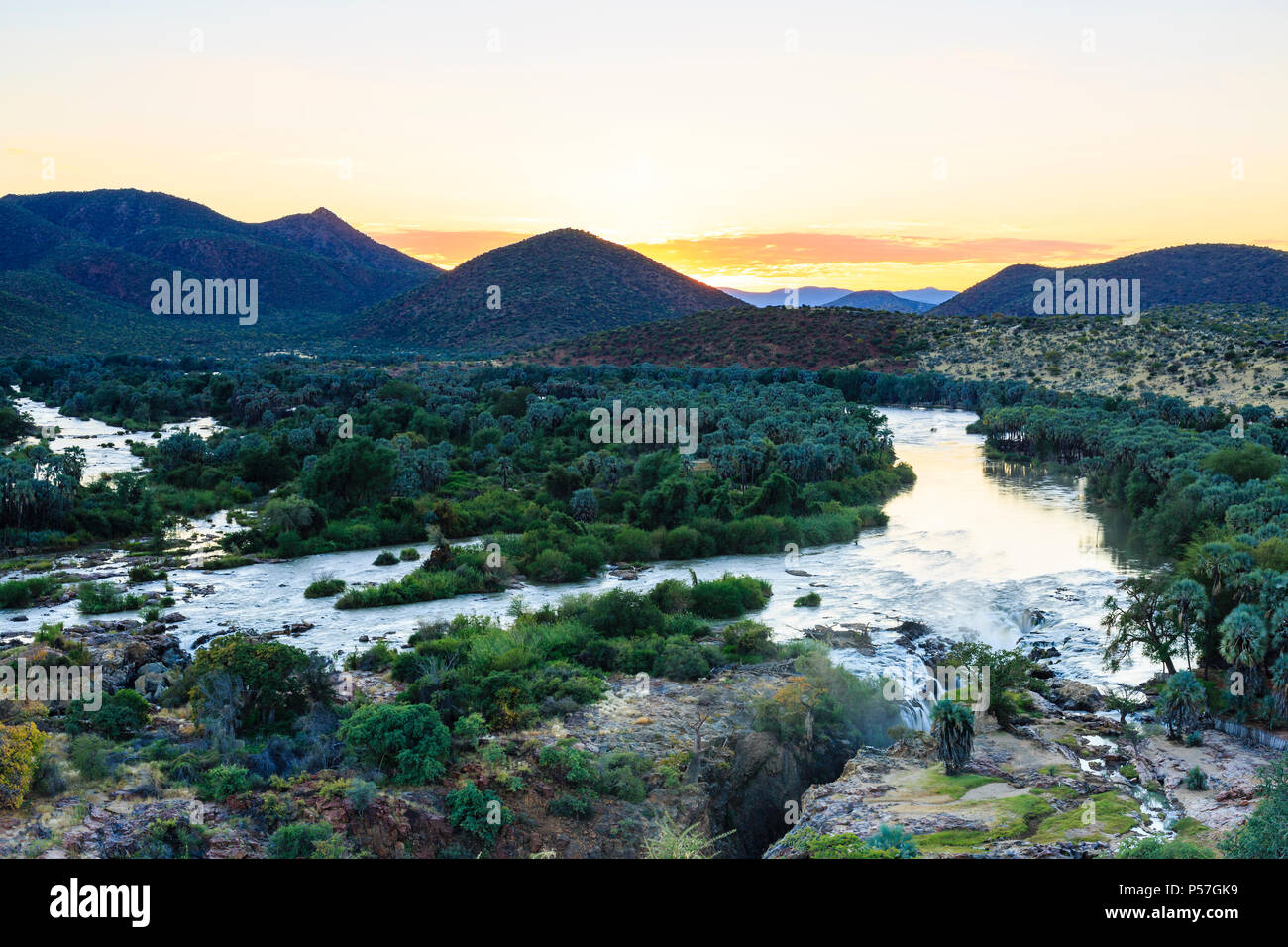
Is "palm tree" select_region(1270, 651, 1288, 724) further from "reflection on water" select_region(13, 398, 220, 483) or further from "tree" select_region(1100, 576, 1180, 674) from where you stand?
"reflection on water" select_region(13, 398, 220, 483)

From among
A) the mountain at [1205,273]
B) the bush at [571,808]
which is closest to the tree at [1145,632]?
the bush at [571,808]

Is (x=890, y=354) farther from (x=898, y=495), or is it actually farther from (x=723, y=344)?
(x=898, y=495)

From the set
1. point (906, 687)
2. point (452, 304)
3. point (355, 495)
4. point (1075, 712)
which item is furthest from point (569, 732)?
point (452, 304)

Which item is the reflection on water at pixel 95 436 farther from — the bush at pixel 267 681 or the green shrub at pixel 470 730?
the green shrub at pixel 470 730

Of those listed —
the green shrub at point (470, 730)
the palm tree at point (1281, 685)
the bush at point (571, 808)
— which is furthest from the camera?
the palm tree at point (1281, 685)

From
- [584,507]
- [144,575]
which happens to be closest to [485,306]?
[584,507]

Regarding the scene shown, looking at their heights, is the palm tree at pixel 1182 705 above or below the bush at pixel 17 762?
below

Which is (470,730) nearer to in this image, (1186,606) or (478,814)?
(478,814)
